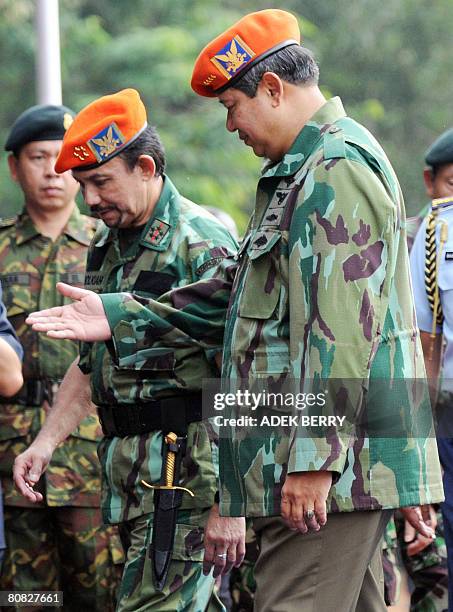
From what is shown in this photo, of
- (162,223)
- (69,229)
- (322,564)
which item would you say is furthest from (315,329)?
(69,229)

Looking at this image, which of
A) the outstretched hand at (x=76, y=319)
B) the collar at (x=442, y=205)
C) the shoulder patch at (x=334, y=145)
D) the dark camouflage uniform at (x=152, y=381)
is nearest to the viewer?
the shoulder patch at (x=334, y=145)

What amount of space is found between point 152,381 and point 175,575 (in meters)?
0.67

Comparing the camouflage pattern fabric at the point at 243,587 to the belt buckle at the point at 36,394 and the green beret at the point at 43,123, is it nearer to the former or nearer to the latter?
the belt buckle at the point at 36,394

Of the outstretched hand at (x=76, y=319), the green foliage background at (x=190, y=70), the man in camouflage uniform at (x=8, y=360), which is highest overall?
the green foliage background at (x=190, y=70)

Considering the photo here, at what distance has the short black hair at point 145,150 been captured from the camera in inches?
210

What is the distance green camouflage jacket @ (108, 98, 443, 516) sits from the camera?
3.80m

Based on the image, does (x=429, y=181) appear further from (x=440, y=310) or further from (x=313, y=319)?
(x=313, y=319)

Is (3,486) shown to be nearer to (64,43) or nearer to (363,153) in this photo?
(363,153)

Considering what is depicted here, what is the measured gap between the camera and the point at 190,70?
19.5 metres

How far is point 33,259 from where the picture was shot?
6.91m

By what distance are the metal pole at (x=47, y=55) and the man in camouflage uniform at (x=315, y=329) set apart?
155 inches

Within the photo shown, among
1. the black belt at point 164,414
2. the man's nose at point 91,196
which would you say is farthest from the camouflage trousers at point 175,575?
the man's nose at point 91,196

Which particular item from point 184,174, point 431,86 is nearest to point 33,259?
point 184,174

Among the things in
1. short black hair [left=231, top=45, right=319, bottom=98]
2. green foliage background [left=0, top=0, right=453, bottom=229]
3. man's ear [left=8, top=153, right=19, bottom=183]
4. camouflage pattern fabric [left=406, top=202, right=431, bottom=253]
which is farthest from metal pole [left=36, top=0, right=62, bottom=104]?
green foliage background [left=0, top=0, right=453, bottom=229]
